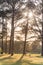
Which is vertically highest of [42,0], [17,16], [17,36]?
[42,0]

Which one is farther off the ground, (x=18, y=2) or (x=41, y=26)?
(x=18, y=2)

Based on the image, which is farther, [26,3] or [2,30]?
[2,30]

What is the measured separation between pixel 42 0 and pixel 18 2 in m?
3.95

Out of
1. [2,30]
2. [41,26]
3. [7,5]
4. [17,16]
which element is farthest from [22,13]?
[2,30]

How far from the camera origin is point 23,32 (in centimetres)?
3253

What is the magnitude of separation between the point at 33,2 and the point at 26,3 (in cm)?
148

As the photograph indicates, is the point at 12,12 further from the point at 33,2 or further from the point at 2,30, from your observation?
the point at 2,30

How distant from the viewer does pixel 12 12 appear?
2791 cm

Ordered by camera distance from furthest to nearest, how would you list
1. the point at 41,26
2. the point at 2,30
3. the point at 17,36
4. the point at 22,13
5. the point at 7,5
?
the point at 2,30, the point at 17,36, the point at 22,13, the point at 7,5, the point at 41,26

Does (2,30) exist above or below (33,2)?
below

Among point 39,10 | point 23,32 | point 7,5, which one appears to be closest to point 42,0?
point 39,10

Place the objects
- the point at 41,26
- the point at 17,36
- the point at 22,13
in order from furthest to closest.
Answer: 1. the point at 17,36
2. the point at 22,13
3. the point at 41,26

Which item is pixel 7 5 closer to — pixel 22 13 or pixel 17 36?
pixel 22 13

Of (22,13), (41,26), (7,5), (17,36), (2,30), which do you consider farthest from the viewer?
(2,30)
